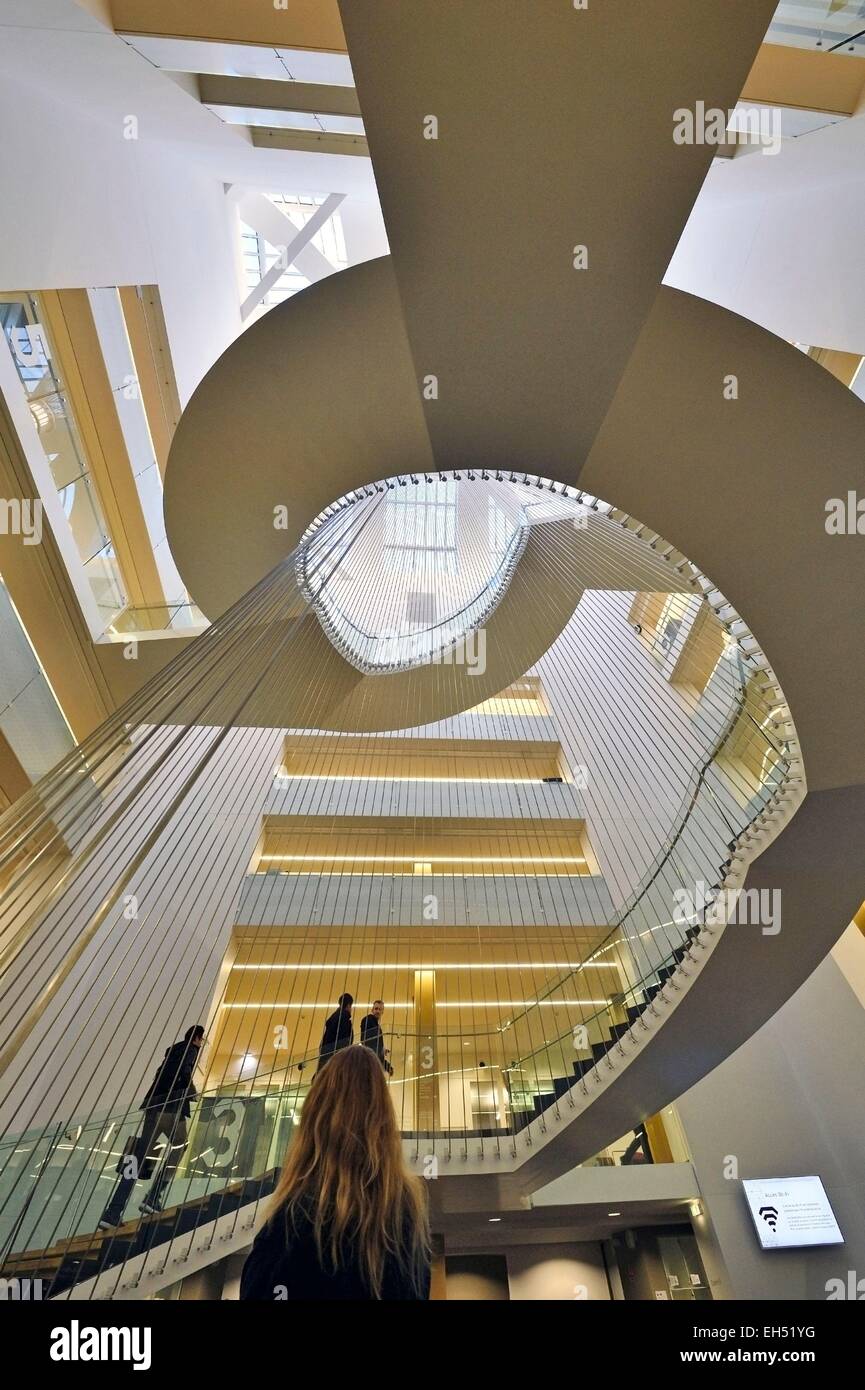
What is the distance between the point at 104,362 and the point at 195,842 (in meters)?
7.48

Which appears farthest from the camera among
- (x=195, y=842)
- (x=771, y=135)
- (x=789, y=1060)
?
(x=195, y=842)

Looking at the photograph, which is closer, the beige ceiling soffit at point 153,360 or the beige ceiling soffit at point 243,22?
the beige ceiling soffit at point 243,22

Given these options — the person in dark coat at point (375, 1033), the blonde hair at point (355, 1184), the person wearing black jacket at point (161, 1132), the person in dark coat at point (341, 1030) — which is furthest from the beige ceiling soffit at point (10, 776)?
the blonde hair at point (355, 1184)

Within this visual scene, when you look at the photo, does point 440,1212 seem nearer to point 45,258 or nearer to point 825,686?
point 825,686

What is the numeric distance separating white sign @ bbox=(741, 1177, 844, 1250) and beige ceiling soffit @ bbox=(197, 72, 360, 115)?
13.4 m

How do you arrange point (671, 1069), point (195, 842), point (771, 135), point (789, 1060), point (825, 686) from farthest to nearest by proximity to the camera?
point (195, 842) < point (789, 1060) < point (671, 1069) < point (771, 135) < point (825, 686)

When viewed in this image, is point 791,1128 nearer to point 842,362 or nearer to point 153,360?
point 842,362

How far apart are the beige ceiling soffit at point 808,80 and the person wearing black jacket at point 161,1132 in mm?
8668

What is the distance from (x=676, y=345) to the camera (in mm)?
3721

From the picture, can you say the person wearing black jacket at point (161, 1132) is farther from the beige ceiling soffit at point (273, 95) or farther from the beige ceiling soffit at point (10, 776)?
the beige ceiling soffit at point (273, 95)

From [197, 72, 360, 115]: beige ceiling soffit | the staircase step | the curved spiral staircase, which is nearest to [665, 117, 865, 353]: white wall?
the curved spiral staircase

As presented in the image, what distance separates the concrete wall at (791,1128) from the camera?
887 centimetres

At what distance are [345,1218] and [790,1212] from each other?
10.5m
